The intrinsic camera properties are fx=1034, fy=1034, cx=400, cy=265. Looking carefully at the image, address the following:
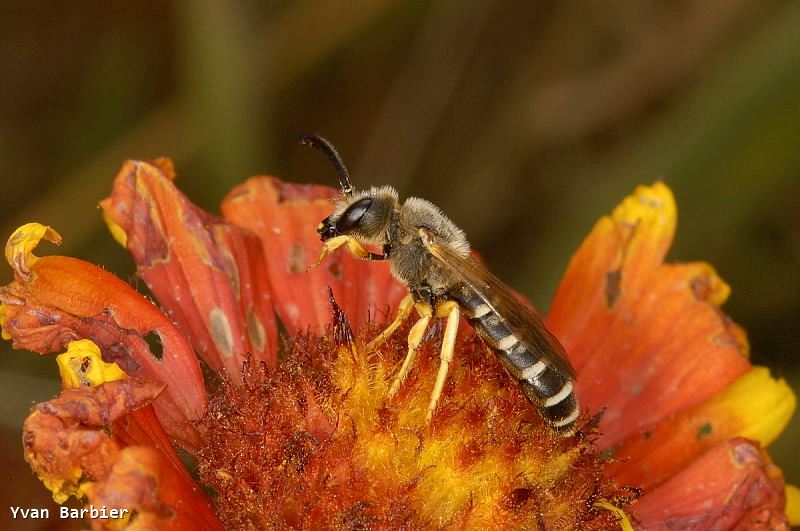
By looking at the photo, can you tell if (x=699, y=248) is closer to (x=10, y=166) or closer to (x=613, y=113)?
(x=613, y=113)

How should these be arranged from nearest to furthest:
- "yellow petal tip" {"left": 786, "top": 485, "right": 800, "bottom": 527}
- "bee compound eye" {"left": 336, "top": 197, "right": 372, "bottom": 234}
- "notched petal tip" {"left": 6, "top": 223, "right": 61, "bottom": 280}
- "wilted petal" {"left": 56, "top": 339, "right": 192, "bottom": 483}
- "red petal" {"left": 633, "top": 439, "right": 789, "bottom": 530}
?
1. "wilted petal" {"left": 56, "top": 339, "right": 192, "bottom": 483}
2. "notched petal tip" {"left": 6, "top": 223, "right": 61, "bottom": 280}
3. "bee compound eye" {"left": 336, "top": 197, "right": 372, "bottom": 234}
4. "red petal" {"left": 633, "top": 439, "right": 789, "bottom": 530}
5. "yellow petal tip" {"left": 786, "top": 485, "right": 800, "bottom": 527}

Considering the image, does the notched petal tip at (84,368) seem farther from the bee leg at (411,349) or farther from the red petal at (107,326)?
the bee leg at (411,349)

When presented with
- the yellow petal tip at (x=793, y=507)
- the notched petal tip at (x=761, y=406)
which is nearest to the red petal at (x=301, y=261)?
the notched petal tip at (x=761, y=406)

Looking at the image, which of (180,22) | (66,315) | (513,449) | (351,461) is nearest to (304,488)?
(351,461)

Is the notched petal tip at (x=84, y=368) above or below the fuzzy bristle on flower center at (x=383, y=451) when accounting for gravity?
above

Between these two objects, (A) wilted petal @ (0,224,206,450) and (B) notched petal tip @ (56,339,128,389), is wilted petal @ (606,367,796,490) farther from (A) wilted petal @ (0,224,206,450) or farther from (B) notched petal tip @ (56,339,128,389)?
(B) notched petal tip @ (56,339,128,389)

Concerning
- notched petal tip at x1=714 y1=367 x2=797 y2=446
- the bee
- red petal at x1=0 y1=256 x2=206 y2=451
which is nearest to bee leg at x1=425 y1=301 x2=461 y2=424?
the bee
